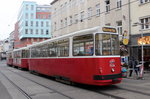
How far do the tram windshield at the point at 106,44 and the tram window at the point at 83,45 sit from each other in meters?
0.31

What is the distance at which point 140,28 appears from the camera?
22.0m

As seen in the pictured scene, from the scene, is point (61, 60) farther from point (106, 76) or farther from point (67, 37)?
point (106, 76)

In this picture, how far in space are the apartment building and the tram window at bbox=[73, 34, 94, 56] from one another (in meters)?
11.7

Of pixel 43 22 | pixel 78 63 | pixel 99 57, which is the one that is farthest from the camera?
pixel 43 22

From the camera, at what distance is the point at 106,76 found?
10094 millimetres

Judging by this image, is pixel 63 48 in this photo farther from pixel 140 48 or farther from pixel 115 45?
pixel 140 48

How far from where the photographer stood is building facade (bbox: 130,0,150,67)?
2117cm

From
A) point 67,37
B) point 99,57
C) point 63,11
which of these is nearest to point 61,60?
point 67,37

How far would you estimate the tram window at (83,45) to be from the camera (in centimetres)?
1031

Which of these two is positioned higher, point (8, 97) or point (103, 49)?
point (103, 49)

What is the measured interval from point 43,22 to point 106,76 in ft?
265

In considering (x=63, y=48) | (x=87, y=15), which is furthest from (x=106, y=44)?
(x=87, y=15)

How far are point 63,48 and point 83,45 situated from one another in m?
2.28

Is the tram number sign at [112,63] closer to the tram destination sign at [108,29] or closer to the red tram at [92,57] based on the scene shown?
the red tram at [92,57]
